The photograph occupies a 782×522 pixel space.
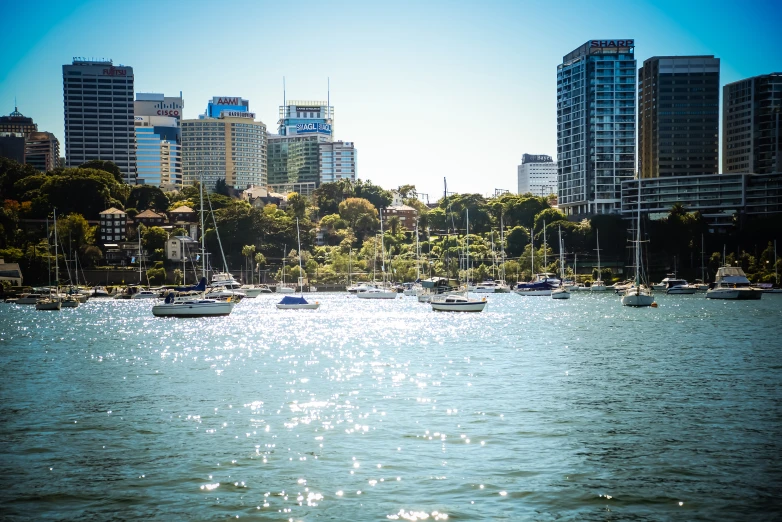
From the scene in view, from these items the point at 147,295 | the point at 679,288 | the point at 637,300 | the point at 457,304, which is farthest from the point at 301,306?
the point at 679,288

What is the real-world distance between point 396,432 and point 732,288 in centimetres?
11201

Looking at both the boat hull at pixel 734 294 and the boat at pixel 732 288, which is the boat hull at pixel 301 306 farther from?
the boat at pixel 732 288

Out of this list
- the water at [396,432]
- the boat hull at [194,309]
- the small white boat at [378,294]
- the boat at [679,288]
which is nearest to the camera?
the water at [396,432]

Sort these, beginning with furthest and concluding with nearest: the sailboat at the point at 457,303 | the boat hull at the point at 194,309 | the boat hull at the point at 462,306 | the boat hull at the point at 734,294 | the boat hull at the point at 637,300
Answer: the boat hull at the point at 734,294
the boat hull at the point at 637,300
the sailboat at the point at 457,303
the boat hull at the point at 462,306
the boat hull at the point at 194,309

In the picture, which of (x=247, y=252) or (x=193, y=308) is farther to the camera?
(x=247, y=252)

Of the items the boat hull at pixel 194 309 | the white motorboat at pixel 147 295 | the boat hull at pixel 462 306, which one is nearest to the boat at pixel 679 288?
the boat hull at pixel 462 306

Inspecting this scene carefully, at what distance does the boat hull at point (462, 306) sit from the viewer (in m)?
88.7

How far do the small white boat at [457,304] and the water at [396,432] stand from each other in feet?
115

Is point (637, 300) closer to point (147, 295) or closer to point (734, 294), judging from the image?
point (734, 294)

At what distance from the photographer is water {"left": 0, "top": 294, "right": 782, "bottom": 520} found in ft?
62.2

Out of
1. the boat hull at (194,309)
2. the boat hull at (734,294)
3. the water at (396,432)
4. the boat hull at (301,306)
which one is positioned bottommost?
the boat hull at (301,306)

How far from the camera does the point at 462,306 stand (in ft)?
296

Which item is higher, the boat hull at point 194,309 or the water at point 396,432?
the water at point 396,432

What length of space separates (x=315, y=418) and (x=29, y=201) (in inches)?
7077
